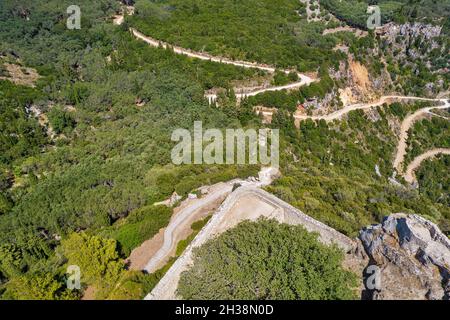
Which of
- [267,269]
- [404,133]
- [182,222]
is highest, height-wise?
[267,269]

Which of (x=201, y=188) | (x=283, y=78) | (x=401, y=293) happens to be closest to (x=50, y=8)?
(x=283, y=78)

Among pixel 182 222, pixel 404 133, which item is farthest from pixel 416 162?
pixel 182 222

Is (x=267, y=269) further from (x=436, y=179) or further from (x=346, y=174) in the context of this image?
(x=436, y=179)

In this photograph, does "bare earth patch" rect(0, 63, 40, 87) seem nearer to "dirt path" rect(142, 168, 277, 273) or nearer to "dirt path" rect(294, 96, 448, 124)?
"dirt path" rect(142, 168, 277, 273)

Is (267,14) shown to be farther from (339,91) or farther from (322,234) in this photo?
(322,234)

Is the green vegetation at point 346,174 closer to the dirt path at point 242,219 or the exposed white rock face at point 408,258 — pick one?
the dirt path at point 242,219
